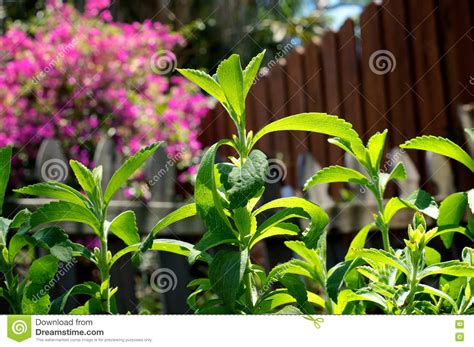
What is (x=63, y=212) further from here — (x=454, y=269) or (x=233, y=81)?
(x=454, y=269)

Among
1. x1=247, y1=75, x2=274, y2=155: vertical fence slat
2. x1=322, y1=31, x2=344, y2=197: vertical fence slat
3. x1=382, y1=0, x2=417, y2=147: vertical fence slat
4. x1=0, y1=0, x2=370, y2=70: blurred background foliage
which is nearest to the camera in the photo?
x1=382, y1=0, x2=417, y2=147: vertical fence slat

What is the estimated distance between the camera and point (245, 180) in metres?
0.48

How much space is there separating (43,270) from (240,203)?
0.59 feet

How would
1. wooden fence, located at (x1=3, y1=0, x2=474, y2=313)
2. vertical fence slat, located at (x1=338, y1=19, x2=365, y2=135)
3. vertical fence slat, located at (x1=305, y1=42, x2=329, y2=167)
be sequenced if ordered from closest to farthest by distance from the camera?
wooden fence, located at (x1=3, y1=0, x2=474, y2=313)
vertical fence slat, located at (x1=338, y1=19, x2=365, y2=135)
vertical fence slat, located at (x1=305, y1=42, x2=329, y2=167)

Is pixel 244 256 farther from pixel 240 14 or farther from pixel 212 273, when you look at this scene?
pixel 240 14

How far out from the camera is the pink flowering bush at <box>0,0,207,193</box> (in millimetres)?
4223

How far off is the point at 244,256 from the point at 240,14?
10279 millimetres

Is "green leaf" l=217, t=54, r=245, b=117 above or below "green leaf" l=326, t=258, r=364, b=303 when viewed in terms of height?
above

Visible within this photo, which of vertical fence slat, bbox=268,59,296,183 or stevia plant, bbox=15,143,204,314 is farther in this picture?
vertical fence slat, bbox=268,59,296,183

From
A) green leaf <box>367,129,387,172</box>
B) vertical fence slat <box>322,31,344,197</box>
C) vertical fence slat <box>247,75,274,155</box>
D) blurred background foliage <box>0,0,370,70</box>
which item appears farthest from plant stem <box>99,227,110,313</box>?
blurred background foliage <box>0,0,370,70</box>

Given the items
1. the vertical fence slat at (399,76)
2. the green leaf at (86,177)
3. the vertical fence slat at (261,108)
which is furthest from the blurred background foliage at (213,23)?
the green leaf at (86,177)
